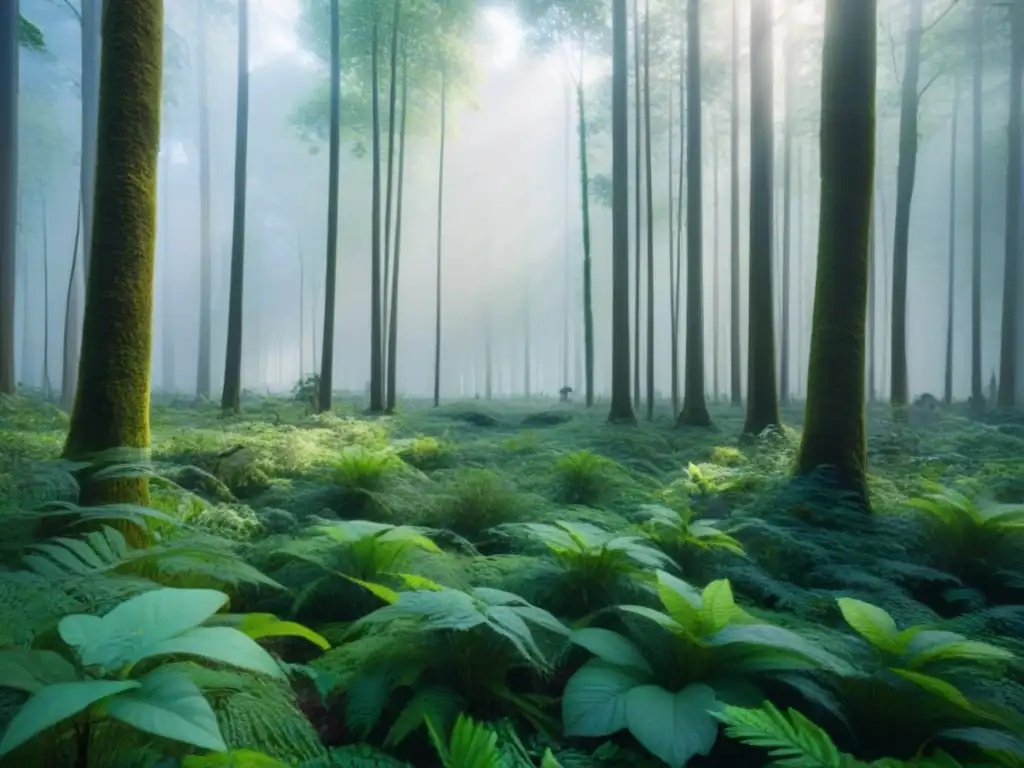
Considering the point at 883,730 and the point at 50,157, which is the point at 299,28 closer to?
the point at 50,157

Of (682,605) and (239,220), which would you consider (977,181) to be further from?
(682,605)

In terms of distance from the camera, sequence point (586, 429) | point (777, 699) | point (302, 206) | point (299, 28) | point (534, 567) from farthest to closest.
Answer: point (302, 206)
point (299, 28)
point (586, 429)
point (534, 567)
point (777, 699)

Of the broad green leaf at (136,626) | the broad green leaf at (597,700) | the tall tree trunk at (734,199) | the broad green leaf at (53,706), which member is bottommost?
the broad green leaf at (597,700)

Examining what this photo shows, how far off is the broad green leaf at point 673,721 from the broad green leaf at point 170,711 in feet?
4.16

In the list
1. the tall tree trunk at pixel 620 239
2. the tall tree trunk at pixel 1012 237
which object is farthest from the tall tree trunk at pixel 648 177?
the tall tree trunk at pixel 1012 237

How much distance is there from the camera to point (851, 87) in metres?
5.26

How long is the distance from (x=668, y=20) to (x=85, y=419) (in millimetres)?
17513

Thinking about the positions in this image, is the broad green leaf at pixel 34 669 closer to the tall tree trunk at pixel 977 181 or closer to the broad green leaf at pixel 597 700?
the broad green leaf at pixel 597 700

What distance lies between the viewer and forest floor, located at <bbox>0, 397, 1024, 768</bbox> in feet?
6.90

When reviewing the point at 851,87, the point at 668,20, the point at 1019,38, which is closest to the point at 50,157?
the point at 668,20

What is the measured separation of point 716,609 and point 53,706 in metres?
2.11

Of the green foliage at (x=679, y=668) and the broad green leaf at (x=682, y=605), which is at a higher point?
the broad green leaf at (x=682, y=605)

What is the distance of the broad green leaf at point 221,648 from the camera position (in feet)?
4.77

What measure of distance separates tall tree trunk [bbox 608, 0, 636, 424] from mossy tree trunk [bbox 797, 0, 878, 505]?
6320 millimetres
